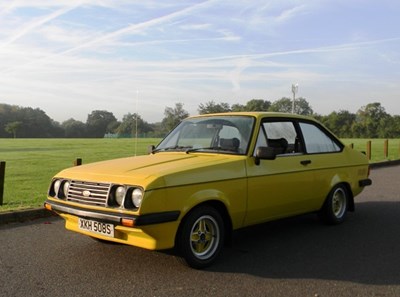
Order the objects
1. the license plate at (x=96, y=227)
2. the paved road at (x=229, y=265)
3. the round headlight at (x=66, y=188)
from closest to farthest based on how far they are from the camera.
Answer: the paved road at (x=229, y=265) < the license plate at (x=96, y=227) < the round headlight at (x=66, y=188)

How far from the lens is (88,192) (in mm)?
4711

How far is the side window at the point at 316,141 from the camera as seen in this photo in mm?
6449

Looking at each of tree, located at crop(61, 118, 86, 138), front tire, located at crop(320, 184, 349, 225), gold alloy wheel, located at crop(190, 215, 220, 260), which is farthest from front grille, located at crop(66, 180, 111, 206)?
tree, located at crop(61, 118, 86, 138)

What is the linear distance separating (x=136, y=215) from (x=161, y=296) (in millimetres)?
780

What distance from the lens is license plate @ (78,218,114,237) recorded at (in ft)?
14.8

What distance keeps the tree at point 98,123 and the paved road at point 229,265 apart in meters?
102

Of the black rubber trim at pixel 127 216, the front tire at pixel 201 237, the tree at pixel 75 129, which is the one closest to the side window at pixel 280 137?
the front tire at pixel 201 237

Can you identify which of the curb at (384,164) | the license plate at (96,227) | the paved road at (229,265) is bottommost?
the paved road at (229,265)

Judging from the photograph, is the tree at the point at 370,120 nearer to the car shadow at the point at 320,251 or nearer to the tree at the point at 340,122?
the tree at the point at 340,122

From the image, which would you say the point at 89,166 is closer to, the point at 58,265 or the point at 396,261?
the point at 58,265

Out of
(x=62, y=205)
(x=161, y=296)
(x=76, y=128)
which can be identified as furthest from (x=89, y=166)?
(x=76, y=128)

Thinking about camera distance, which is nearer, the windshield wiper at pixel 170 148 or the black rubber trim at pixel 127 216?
the black rubber trim at pixel 127 216

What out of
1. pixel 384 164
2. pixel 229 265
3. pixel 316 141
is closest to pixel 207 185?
pixel 229 265

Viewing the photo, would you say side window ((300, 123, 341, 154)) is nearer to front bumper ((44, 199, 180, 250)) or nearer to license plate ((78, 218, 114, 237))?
front bumper ((44, 199, 180, 250))
